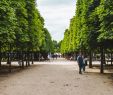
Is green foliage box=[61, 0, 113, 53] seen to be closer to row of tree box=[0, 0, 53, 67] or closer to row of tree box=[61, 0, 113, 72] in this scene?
row of tree box=[61, 0, 113, 72]

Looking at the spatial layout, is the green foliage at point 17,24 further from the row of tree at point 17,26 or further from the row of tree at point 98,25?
the row of tree at point 98,25

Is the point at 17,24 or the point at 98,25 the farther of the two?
the point at 17,24

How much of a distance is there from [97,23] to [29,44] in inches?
712

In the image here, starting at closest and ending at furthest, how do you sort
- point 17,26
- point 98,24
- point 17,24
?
point 98,24
point 17,24
point 17,26

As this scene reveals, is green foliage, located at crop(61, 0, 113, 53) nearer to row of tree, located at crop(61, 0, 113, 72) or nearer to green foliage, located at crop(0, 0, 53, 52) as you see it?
row of tree, located at crop(61, 0, 113, 72)

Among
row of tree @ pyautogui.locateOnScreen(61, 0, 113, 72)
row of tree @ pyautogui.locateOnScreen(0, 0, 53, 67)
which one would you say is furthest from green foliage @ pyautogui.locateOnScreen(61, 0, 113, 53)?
row of tree @ pyautogui.locateOnScreen(0, 0, 53, 67)

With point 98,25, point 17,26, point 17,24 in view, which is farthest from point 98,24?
point 17,26

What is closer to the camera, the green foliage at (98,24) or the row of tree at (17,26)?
the green foliage at (98,24)

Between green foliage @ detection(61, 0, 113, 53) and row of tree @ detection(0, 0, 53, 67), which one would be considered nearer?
green foliage @ detection(61, 0, 113, 53)

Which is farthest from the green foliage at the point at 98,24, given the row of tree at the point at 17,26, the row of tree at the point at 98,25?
the row of tree at the point at 17,26

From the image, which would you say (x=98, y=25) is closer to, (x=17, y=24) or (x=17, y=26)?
(x=17, y=24)

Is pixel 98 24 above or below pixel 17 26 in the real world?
below

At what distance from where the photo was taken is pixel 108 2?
3097 cm

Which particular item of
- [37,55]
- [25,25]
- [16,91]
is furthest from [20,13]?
[37,55]
